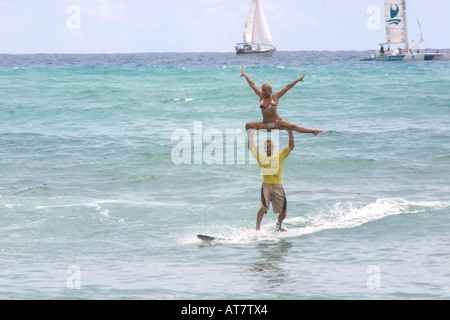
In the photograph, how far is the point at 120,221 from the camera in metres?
13.2

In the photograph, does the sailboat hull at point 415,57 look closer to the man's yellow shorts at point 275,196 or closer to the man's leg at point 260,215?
the man's yellow shorts at point 275,196

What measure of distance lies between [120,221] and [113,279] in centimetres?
415

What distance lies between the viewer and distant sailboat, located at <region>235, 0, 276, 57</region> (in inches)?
4067

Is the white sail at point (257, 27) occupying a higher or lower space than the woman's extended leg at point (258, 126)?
higher

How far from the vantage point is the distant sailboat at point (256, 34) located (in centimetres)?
10331

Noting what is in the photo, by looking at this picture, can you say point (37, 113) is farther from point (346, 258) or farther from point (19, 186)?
point (346, 258)

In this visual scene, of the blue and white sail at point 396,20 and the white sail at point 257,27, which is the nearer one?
the blue and white sail at point 396,20

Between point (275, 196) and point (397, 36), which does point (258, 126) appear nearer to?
point (275, 196)

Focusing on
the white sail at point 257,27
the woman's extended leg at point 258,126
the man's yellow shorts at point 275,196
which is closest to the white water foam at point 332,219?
the man's yellow shorts at point 275,196

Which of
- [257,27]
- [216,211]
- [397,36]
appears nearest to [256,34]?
[257,27]

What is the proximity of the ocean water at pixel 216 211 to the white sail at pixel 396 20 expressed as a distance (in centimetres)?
6276

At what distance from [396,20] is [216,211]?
85111 mm

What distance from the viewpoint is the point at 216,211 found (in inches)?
555
